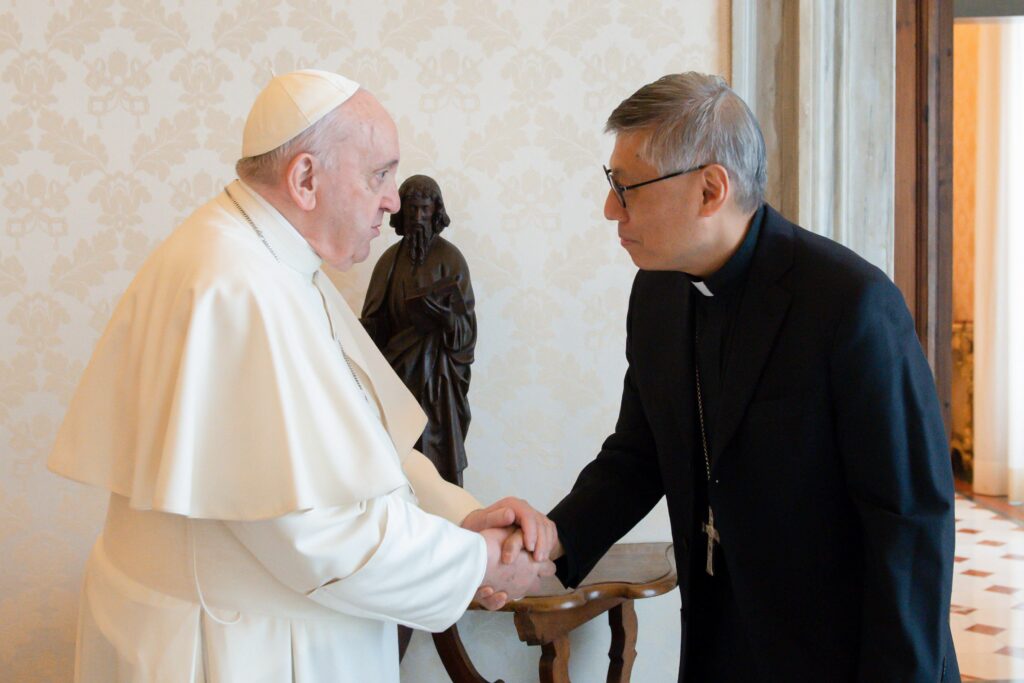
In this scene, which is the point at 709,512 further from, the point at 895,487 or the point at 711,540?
the point at 895,487

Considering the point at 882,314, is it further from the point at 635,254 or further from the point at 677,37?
the point at 677,37

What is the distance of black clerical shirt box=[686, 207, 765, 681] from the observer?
6.46 ft

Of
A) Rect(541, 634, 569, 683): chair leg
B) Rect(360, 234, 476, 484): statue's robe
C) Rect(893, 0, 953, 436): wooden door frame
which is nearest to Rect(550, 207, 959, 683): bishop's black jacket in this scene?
Rect(541, 634, 569, 683): chair leg

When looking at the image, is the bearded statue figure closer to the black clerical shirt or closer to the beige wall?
the black clerical shirt

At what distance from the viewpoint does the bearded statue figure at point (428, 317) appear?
10.2 ft

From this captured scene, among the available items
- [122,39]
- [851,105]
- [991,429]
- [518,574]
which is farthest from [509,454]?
[991,429]

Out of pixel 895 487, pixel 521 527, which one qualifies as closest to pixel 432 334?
pixel 521 527

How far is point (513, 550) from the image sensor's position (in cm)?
230

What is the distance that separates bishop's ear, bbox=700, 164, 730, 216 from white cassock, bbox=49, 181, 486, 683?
2.47 feet

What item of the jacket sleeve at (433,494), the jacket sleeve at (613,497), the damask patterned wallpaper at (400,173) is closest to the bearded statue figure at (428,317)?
the damask patterned wallpaper at (400,173)

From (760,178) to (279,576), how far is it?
45.9 inches

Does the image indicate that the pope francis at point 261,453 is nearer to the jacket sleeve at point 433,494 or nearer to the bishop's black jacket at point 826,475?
the jacket sleeve at point 433,494

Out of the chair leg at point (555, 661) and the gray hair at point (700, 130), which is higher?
the gray hair at point (700, 130)

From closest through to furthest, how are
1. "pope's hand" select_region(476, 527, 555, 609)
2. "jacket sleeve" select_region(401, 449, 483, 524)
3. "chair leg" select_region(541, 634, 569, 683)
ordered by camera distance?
"pope's hand" select_region(476, 527, 555, 609)
"jacket sleeve" select_region(401, 449, 483, 524)
"chair leg" select_region(541, 634, 569, 683)
